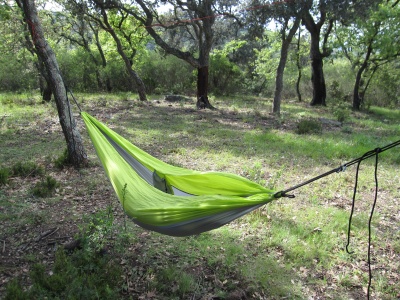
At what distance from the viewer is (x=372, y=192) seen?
168 inches

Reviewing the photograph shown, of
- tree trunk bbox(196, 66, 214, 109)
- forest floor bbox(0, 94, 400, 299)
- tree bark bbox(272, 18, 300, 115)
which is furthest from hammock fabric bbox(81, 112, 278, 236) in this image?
tree trunk bbox(196, 66, 214, 109)

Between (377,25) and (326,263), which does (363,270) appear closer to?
(326,263)

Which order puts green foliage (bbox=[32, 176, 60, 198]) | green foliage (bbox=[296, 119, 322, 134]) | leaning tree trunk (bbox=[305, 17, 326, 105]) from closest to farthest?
green foliage (bbox=[32, 176, 60, 198]), green foliage (bbox=[296, 119, 322, 134]), leaning tree trunk (bbox=[305, 17, 326, 105])

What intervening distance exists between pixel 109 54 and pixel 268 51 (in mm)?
7639

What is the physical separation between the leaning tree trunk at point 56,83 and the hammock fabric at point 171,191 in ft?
3.72

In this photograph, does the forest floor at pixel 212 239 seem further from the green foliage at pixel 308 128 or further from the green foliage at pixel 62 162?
the green foliage at pixel 308 128

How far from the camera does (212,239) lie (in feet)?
10.2

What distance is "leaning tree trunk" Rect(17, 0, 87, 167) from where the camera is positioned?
394cm

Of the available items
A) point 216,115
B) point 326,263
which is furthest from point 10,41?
point 326,263

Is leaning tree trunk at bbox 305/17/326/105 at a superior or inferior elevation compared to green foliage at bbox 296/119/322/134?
superior

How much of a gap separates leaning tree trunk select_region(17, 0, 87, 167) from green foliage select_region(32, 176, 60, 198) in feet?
2.10

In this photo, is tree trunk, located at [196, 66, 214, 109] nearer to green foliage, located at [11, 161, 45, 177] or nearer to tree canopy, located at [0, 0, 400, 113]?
tree canopy, located at [0, 0, 400, 113]

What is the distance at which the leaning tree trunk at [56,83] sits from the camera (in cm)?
394

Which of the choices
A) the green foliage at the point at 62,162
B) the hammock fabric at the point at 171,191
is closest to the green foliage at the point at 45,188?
the green foliage at the point at 62,162
